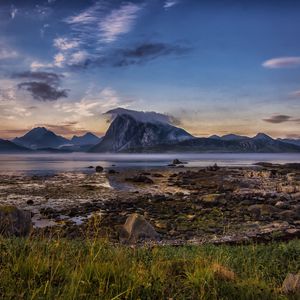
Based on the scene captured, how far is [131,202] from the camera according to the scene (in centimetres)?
2914

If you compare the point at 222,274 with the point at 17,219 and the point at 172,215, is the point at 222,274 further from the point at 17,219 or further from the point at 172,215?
the point at 172,215

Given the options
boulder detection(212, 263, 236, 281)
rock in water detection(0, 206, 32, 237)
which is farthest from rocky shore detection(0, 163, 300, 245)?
boulder detection(212, 263, 236, 281)

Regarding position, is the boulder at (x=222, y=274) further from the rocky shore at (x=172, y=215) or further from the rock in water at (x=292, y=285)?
the rocky shore at (x=172, y=215)

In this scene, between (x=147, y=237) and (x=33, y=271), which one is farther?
(x=147, y=237)

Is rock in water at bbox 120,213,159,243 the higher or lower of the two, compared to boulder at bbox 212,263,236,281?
lower

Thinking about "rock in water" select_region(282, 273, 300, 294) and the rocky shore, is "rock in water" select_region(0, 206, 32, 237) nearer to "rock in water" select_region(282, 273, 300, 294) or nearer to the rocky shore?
the rocky shore

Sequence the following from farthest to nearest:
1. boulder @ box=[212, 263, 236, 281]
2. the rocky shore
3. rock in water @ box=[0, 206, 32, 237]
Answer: the rocky shore → rock in water @ box=[0, 206, 32, 237] → boulder @ box=[212, 263, 236, 281]

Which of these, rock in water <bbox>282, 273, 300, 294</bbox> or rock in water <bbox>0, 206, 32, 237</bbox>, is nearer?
rock in water <bbox>282, 273, 300, 294</bbox>

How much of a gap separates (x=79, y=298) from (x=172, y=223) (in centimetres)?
1576

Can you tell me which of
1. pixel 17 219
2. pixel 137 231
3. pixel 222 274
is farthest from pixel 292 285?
pixel 17 219

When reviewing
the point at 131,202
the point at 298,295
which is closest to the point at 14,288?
the point at 298,295

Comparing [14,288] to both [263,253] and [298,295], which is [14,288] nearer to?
[298,295]

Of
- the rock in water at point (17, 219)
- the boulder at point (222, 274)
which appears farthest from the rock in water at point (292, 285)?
the rock in water at point (17, 219)

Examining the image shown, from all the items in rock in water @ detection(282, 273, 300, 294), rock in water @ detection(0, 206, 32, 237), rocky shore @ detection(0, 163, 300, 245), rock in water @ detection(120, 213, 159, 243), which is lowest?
rocky shore @ detection(0, 163, 300, 245)
